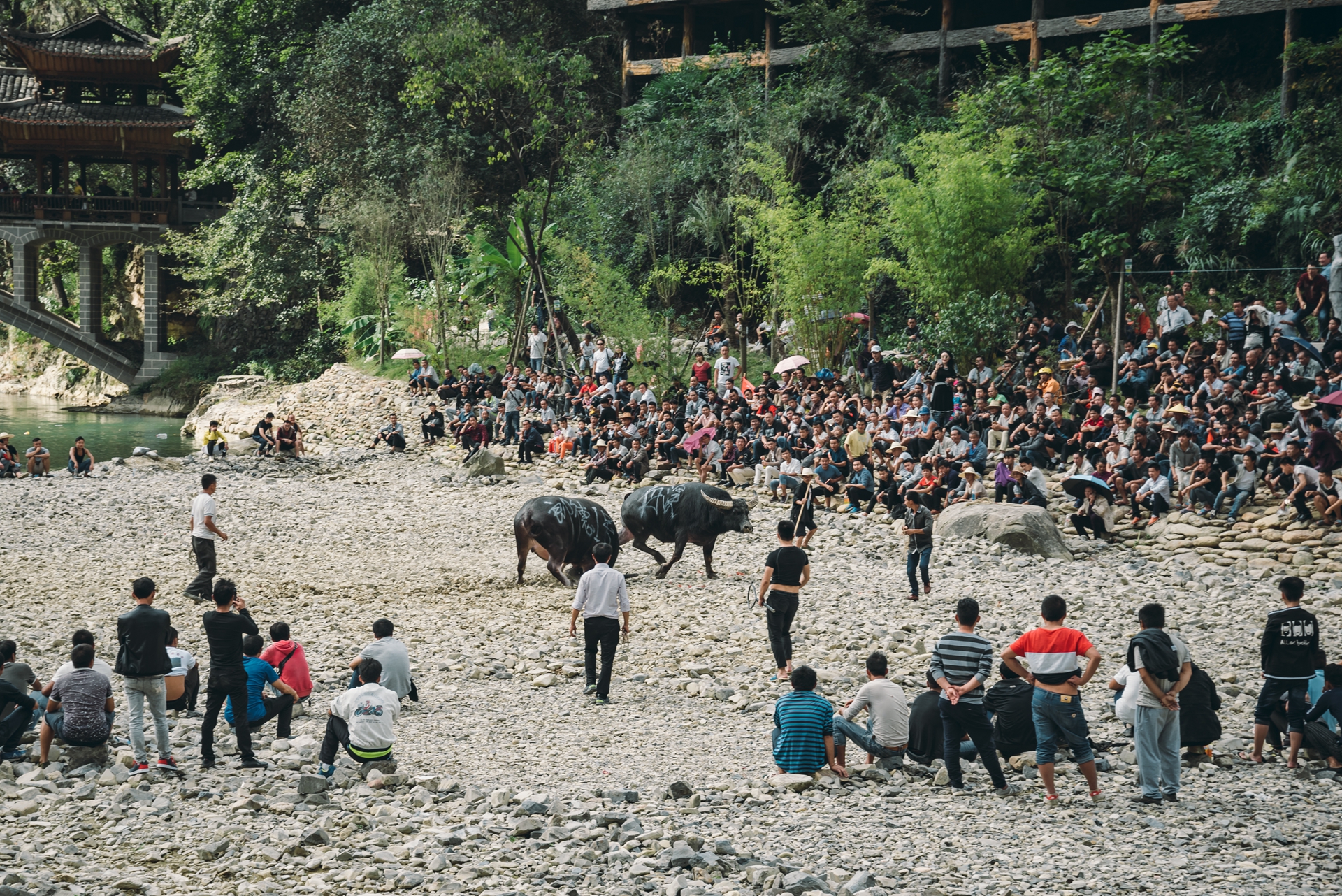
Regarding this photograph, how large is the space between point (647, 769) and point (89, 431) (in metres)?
38.1

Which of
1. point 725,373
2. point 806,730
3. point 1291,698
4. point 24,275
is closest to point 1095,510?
point 1291,698

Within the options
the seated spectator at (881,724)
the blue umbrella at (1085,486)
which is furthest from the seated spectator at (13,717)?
the blue umbrella at (1085,486)

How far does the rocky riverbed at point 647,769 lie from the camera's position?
715 cm

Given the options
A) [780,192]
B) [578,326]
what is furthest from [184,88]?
[780,192]

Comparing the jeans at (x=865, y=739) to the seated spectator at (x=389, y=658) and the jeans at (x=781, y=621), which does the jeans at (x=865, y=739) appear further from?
the seated spectator at (x=389, y=658)

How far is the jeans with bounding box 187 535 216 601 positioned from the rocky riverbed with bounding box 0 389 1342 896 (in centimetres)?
25

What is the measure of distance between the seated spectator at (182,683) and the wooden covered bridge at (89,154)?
3911 centimetres

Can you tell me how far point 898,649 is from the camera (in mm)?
12117

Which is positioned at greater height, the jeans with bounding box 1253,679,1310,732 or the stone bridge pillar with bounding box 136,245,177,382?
the stone bridge pillar with bounding box 136,245,177,382

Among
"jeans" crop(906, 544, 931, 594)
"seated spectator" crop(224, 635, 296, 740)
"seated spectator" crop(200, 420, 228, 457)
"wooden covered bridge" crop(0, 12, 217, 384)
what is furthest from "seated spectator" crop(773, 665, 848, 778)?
"wooden covered bridge" crop(0, 12, 217, 384)

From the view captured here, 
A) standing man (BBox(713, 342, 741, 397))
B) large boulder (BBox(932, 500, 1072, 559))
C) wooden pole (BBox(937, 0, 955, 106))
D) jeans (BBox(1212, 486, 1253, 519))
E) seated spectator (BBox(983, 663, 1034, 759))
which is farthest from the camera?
wooden pole (BBox(937, 0, 955, 106))

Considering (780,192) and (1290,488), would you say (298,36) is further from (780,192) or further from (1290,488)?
(1290,488)

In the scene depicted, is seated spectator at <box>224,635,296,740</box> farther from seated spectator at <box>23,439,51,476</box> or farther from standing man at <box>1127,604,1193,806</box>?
seated spectator at <box>23,439,51,476</box>

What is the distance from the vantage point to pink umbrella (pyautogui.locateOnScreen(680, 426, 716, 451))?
23438 mm
